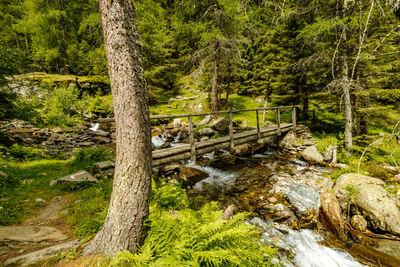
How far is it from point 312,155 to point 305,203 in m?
4.92

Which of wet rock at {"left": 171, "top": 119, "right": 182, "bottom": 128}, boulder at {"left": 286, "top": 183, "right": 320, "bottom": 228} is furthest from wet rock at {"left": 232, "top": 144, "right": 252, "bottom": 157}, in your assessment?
wet rock at {"left": 171, "top": 119, "right": 182, "bottom": 128}

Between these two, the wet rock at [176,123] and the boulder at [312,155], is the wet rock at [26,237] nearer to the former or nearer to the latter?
the boulder at [312,155]

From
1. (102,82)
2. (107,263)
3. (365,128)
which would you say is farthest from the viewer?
(102,82)

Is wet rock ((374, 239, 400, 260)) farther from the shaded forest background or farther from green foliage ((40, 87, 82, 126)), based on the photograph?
green foliage ((40, 87, 82, 126))

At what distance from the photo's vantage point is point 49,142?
38.2ft

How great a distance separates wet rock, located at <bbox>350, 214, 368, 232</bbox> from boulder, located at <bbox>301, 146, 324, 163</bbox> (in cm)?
462

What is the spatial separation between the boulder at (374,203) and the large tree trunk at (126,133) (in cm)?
605

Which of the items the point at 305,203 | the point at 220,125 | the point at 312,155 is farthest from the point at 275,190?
the point at 220,125

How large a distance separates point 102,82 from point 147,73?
753 centimetres

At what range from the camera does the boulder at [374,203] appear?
15.2ft

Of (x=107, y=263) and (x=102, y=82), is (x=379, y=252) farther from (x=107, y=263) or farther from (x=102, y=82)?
(x=102, y=82)

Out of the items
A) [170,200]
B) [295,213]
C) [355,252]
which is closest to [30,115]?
[170,200]

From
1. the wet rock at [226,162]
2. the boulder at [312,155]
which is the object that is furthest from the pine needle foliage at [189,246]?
the boulder at [312,155]

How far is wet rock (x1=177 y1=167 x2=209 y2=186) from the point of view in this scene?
24.7 feet
